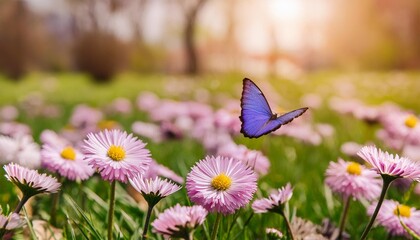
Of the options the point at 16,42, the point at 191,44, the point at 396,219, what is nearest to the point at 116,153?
the point at 396,219

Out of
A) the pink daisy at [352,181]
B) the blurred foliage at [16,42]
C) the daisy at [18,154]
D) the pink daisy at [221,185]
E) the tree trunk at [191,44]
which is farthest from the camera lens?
the blurred foliage at [16,42]

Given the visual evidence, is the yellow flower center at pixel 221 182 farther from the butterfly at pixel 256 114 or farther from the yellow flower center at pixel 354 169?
the yellow flower center at pixel 354 169

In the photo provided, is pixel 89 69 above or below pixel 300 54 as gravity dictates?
above

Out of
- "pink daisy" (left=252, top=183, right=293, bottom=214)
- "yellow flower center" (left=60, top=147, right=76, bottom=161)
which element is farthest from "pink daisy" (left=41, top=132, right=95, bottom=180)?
"pink daisy" (left=252, top=183, right=293, bottom=214)

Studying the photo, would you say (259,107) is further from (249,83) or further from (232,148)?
(232,148)

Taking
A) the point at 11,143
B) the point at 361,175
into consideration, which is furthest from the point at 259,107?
the point at 11,143

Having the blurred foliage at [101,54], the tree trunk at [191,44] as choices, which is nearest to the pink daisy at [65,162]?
the blurred foliage at [101,54]
